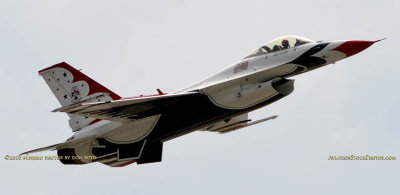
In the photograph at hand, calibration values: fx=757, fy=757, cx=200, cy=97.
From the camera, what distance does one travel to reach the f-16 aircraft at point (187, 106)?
2342 centimetres

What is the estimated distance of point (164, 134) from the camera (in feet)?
81.6

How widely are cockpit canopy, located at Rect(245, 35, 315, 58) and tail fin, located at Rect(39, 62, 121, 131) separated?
18.4ft

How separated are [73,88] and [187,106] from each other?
16.7 ft

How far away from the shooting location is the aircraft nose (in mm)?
22825

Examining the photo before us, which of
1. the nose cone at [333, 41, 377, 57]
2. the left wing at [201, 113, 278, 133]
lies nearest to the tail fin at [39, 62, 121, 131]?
the left wing at [201, 113, 278, 133]

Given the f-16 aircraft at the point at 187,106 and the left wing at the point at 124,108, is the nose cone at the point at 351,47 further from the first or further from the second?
the left wing at the point at 124,108

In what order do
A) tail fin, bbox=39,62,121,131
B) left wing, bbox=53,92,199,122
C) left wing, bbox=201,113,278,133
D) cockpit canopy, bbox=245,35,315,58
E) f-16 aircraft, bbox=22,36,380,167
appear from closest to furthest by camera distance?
f-16 aircraft, bbox=22,36,380,167 < left wing, bbox=53,92,199,122 < cockpit canopy, bbox=245,35,315,58 < tail fin, bbox=39,62,121,131 < left wing, bbox=201,113,278,133

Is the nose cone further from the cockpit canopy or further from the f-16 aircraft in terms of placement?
the cockpit canopy

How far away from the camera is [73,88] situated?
2714cm

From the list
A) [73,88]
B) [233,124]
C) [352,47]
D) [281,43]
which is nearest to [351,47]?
[352,47]

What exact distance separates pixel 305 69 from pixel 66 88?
349 inches

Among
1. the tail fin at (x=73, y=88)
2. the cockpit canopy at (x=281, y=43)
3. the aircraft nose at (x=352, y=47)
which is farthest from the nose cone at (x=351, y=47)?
the tail fin at (x=73, y=88)

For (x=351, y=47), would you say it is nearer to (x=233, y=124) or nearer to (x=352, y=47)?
(x=352, y=47)

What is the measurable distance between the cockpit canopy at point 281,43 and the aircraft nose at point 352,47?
1.19 metres
